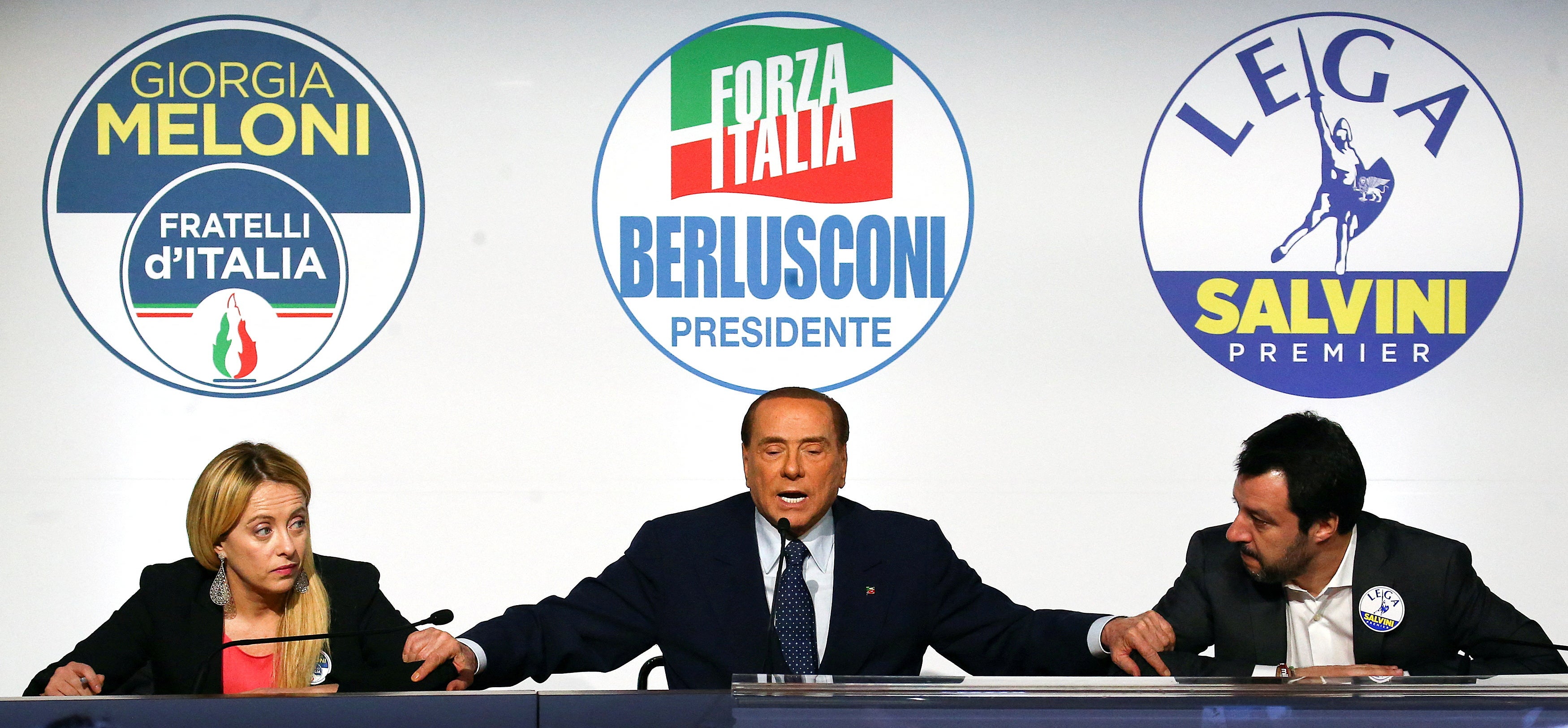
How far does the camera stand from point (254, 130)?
3123 millimetres

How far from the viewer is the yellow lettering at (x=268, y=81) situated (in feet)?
10.2

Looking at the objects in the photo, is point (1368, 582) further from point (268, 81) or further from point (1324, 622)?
point (268, 81)

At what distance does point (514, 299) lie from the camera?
315 cm

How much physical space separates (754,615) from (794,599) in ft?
0.25

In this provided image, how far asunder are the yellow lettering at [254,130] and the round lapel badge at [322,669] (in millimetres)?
1498

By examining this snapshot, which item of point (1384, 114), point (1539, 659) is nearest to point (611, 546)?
point (1539, 659)

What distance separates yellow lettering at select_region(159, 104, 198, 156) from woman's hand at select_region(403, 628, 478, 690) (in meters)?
1.81

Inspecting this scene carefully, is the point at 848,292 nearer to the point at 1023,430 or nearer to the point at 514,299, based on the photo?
the point at 1023,430

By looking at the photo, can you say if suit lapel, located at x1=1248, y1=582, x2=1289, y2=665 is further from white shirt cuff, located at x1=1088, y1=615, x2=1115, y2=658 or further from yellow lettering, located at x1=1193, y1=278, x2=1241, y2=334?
yellow lettering, located at x1=1193, y1=278, x2=1241, y2=334

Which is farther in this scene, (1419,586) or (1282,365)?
(1282,365)

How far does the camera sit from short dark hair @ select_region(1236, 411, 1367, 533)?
213cm

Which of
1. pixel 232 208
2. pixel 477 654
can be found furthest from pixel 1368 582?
pixel 232 208

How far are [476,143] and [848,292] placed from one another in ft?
3.34

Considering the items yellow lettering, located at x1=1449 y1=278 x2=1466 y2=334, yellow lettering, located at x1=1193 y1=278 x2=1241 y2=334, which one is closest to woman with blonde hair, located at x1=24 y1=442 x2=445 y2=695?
yellow lettering, located at x1=1193 y1=278 x2=1241 y2=334
